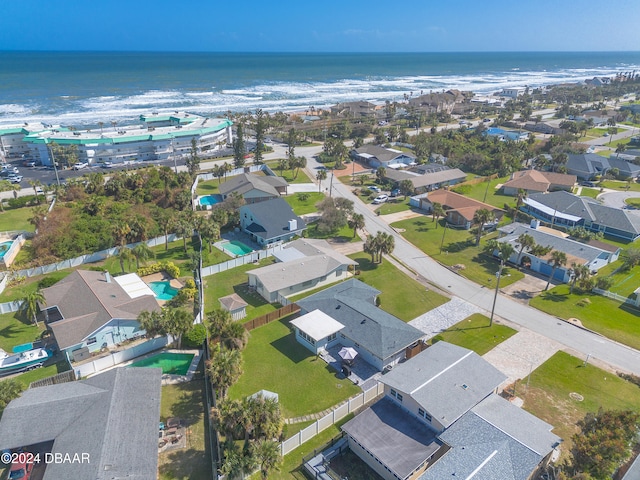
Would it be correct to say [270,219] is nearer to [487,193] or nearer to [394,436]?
[394,436]

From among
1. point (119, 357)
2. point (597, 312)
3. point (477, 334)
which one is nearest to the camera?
point (119, 357)

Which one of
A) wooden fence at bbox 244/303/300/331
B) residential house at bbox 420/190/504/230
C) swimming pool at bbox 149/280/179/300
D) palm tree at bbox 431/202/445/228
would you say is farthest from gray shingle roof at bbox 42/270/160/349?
residential house at bbox 420/190/504/230

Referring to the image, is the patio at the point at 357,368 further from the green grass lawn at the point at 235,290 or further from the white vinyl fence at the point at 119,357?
the white vinyl fence at the point at 119,357

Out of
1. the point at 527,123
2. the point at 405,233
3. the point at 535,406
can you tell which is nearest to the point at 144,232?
the point at 405,233

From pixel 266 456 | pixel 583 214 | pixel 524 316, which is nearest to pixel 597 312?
pixel 524 316

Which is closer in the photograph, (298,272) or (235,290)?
(235,290)

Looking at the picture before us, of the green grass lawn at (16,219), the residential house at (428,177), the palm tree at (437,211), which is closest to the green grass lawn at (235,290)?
the palm tree at (437,211)

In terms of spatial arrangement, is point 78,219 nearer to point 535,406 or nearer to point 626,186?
point 535,406
